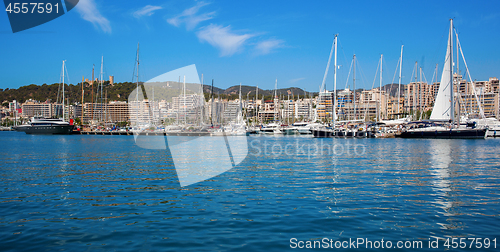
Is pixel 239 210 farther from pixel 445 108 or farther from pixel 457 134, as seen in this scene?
pixel 445 108

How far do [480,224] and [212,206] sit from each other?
6928 millimetres

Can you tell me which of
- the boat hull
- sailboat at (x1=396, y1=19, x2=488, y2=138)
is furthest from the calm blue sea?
sailboat at (x1=396, y1=19, x2=488, y2=138)

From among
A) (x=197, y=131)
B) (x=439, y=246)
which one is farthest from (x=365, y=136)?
(x=439, y=246)

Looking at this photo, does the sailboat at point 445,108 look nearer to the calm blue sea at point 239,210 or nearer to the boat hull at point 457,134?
the boat hull at point 457,134

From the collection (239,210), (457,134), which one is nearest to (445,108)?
(457,134)

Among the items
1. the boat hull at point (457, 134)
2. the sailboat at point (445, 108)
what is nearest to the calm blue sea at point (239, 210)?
the boat hull at point (457, 134)

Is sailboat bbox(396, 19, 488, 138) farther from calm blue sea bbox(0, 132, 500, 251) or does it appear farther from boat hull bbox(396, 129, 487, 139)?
calm blue sea bbox(0, 132, 500, 251)

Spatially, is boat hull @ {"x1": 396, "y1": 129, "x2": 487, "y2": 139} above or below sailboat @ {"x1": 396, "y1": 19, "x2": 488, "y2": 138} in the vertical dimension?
below

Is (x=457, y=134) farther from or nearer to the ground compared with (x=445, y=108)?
nearer to the ground

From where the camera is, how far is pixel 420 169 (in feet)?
62.2

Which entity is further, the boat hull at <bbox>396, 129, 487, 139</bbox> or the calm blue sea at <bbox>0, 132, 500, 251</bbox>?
the boat hull at <bbox>396, 129, 487, 139</bbox>

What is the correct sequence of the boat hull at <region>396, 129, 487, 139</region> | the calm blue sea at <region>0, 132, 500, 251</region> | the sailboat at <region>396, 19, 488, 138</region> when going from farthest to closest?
the sailboat at <region>396, 19, 488, 138</region>
the boat hull at <region>396, 129, 487, 139</region>
the calm blue sea at <region>0, 132, 500, 251</region>

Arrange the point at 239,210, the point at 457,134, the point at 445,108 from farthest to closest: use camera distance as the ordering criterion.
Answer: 1. the point at 445,108
2. the point at 457,134
3. the point at 239,210

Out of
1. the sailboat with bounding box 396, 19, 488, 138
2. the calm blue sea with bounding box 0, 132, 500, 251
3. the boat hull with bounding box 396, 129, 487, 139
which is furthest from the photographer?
the sailboat with bounding box 396, 19, 488, 138
